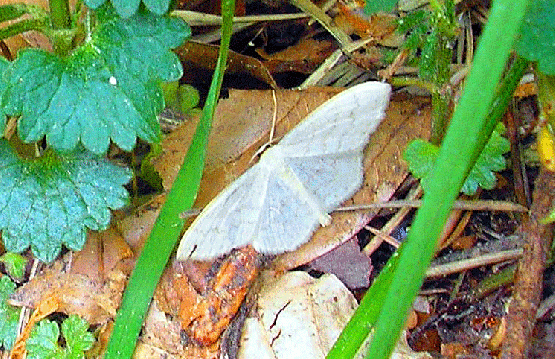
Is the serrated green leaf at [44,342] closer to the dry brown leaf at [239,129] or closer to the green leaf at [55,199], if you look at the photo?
the green leaf at [55,199]

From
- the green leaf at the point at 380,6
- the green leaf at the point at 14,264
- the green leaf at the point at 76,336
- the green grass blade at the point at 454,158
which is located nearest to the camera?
the green grass blade at the point at 454,158

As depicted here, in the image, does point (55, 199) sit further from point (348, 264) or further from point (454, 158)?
point (454, 158)

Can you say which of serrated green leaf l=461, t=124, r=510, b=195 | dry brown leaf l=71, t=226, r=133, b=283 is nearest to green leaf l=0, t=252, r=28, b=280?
dry brown leaf l=71, t=226, r=133, b=283

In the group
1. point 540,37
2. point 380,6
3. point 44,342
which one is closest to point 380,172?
point 380,6

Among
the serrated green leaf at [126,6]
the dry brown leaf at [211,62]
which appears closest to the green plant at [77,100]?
the serrated green leaf at [126,6]

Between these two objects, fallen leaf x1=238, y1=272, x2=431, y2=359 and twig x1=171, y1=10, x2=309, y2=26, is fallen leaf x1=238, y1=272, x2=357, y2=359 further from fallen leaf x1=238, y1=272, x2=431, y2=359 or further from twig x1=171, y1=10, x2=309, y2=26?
twig x1=171, y1=10, x2=309, y2=26

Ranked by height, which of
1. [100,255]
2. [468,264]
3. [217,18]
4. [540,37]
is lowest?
[100,255]
